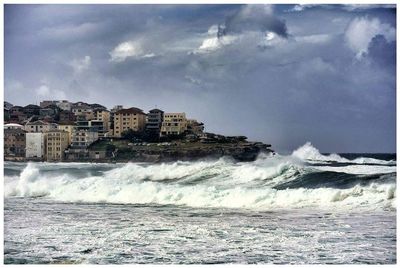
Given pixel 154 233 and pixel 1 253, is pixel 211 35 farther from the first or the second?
pixel 1 253

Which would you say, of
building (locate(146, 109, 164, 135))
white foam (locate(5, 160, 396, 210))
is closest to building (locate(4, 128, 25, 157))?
white foam (locate(5, 160, 396, 210))

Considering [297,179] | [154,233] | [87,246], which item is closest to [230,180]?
[297,179]

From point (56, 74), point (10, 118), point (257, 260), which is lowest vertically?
→ point (257, 260)

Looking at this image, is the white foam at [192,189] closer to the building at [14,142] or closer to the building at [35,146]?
the building at [35,146]

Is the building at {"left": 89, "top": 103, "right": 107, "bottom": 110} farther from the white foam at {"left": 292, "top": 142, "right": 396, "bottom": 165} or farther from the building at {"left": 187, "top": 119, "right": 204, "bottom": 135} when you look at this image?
the white foam at {"left": 292, "top": 142, "right": 396, "bottom": 165}

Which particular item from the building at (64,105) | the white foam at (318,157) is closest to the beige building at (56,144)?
the building at (64,105)
